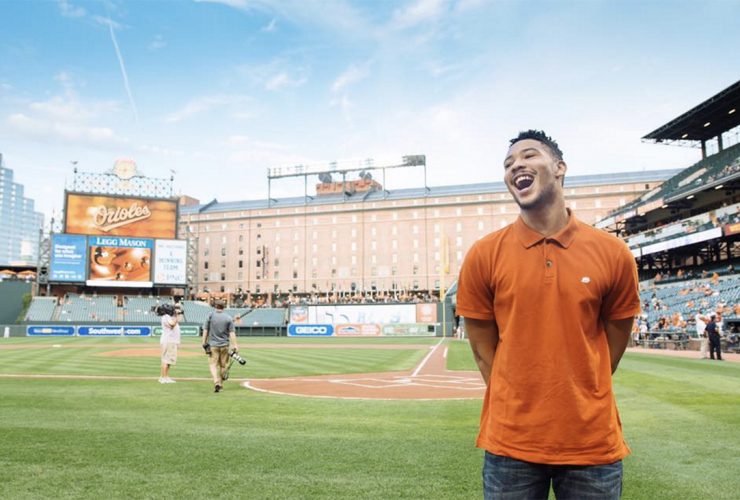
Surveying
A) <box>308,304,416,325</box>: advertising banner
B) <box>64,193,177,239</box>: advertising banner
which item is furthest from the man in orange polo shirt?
<box>64,193,177,239</box>: advertising banner

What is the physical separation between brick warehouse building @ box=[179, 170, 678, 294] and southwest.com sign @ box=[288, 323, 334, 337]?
32992 millimetres

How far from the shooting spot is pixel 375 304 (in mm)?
59969

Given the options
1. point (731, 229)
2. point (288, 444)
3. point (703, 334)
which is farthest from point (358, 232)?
point (288, 444)

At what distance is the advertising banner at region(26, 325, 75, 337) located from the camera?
50684 mm

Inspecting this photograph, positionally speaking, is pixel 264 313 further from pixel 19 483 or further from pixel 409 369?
pixel 19 483

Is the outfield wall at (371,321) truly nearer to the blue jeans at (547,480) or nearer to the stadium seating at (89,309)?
the stadium seating at (89,309)

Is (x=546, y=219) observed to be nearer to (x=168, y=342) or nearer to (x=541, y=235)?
(x=541, y=235)

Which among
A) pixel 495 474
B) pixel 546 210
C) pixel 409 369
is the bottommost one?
pixel 409 369

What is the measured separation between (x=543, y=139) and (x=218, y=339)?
1084 cm

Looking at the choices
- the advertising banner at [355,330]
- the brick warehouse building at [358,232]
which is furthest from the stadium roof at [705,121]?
the brick warehouse building at [358,232]

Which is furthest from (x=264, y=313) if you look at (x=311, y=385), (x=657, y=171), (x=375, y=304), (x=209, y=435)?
(x=657, y=171)

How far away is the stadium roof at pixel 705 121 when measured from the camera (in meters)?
40.6

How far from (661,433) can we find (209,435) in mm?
5923

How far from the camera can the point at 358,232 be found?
324 feet
